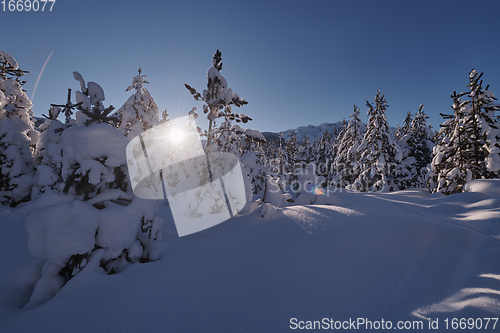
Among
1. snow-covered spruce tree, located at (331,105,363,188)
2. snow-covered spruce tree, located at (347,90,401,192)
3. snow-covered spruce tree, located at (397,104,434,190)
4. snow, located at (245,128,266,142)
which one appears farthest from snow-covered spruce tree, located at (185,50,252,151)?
snow-covered spruce tree, located at (397,104,434,190)

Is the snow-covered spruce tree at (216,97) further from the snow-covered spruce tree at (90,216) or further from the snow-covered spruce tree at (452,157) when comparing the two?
the snow-covered spruce tree at (452,157)

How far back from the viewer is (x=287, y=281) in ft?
9.73

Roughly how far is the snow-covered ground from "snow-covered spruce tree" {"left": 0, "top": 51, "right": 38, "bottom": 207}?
965 cm

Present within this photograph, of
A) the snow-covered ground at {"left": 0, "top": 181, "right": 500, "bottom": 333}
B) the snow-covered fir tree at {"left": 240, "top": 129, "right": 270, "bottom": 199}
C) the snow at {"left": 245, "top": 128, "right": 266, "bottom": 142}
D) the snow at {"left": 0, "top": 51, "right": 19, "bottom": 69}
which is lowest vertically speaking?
the snow-covered ground at {"left": 0, "top": 181, "right": 500, "bottom": 333}

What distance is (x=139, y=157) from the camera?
4.45 m

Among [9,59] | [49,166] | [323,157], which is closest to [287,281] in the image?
[49,166]

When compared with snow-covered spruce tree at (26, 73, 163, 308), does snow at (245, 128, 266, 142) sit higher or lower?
higher

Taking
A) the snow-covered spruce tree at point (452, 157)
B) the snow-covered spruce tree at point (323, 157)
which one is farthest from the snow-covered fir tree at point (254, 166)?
the snow-covered spruce tree at point (323, 157)

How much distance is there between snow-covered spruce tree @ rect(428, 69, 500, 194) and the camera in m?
8.59

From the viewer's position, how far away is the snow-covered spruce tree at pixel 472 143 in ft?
28.2

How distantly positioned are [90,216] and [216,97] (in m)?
5.09

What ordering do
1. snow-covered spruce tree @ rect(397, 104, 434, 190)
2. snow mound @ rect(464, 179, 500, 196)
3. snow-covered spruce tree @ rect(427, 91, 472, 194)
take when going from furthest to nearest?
snow-covered spruce tree @ rect(397, 104, 434, 190) → snow-covered spruce tree @ rect(427, 91, 472, 194) → snow mound @ rect(464, 179, 500, 196)

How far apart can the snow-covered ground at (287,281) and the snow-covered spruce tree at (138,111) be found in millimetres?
4609

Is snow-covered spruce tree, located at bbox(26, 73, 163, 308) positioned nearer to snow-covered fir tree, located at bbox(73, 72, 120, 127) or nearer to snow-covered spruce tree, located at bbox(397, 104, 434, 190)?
snow-covered fir tree, located at bbox(73, 72, 120, 127)
